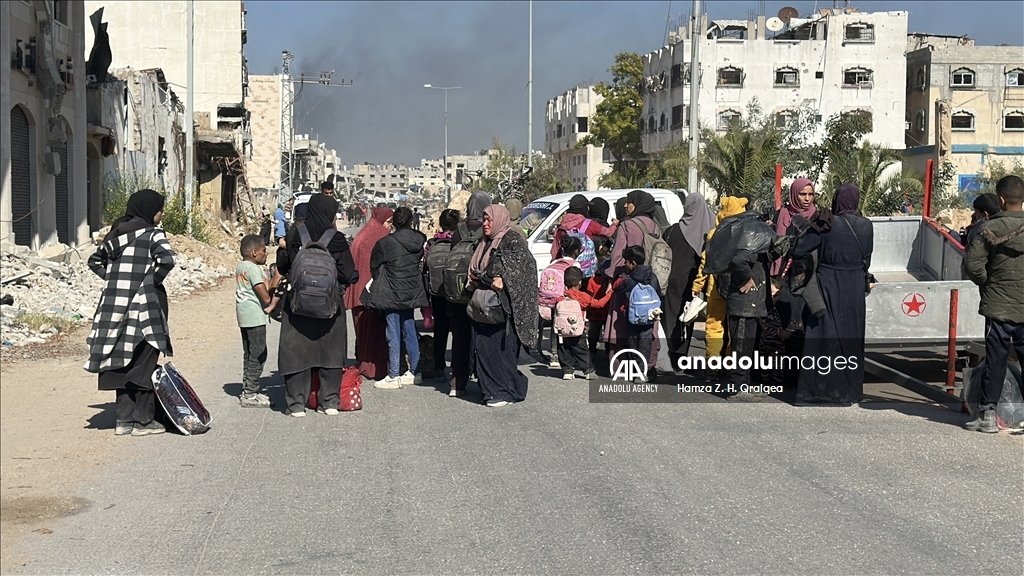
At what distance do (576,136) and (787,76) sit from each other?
34.5 metres

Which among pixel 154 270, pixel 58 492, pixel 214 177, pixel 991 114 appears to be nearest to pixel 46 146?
pixel 154 270

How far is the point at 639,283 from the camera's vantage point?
10805 millimetres

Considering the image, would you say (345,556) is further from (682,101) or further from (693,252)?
(682,101)

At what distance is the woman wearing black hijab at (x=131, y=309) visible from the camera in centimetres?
805

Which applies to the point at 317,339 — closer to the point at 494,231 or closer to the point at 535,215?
the point at 494,231

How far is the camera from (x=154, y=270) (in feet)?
26.9

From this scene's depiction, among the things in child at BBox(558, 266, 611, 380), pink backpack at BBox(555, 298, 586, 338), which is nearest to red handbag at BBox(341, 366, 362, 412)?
pink backpack at BBox(555, 298, 586, 338)

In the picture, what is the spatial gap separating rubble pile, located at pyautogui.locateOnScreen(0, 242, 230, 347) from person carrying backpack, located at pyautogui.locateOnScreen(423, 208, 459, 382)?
15.9 ft

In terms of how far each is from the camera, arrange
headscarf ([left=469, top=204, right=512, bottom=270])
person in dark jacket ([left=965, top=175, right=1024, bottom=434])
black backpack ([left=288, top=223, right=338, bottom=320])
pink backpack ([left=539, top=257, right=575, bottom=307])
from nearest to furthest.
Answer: person in dark jacket ([left=965, top=175, right=1024, bottom=434]) < black backpack ([left=288, top=223, right=338, bottom=320]) < headscarf ([left=469, top=204, right=512, bottom=270]) < pink backpack ([left=539, top=257, right=575, bottom=307])

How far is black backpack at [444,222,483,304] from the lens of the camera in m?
10.1

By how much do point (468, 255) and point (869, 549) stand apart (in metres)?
5.32

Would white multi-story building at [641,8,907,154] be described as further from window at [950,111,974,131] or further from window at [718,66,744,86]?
window at [950,111,974,131]

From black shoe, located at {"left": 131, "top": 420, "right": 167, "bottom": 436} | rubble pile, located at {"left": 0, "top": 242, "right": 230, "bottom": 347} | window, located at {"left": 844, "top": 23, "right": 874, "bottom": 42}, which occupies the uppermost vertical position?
window, located at {"left": 844, "top": 23, "right": 874, "bottom": 42}

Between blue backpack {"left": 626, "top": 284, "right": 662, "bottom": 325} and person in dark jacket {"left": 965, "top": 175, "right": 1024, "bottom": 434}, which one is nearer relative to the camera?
person in dark jacket {"left": 965, "top": 175, "right": 1024, "bottom": 434}
